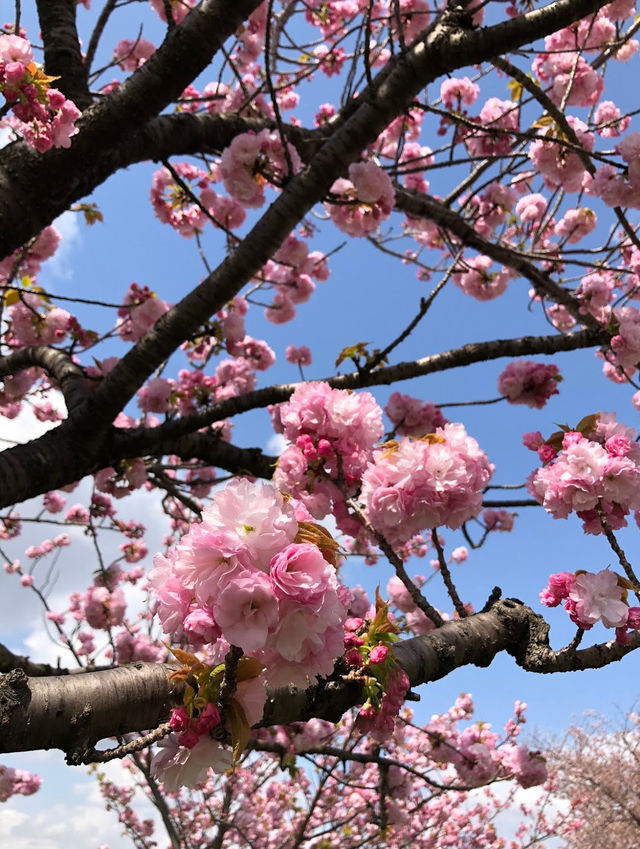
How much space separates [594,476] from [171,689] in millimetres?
1372

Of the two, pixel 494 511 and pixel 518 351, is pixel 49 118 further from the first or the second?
pixel 494 511

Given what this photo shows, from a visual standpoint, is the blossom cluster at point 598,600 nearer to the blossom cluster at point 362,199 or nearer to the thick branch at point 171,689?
the thick branch at point 171,689

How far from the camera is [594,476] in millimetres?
1726

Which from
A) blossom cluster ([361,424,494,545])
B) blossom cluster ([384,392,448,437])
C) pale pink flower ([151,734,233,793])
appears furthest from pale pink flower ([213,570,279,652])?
blossom cluster ([384,392,448,437])

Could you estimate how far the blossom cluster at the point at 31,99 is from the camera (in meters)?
1.90

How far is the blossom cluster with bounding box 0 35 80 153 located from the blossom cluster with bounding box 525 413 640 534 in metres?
2.19

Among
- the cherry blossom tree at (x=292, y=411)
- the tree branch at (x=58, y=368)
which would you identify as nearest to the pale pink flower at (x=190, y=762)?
the cherry blossom tree at (x=292, y=411)

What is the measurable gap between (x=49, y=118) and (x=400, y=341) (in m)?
1.68

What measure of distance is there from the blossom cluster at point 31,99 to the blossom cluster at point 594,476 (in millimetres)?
2189

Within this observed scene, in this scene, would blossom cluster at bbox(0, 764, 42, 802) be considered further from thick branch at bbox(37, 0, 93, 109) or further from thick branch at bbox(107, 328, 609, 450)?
thick branch at bbox(37, 0, 93, 109)

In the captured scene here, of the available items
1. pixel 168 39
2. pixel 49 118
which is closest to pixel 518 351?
pixel 168 39

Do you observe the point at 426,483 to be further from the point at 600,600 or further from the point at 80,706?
the point at 80,706

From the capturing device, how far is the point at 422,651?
1340 mm

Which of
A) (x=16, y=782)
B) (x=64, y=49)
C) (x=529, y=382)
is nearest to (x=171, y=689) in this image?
(x=529, y=382)
